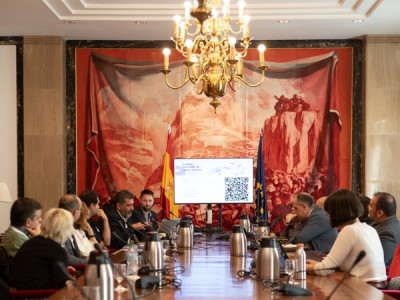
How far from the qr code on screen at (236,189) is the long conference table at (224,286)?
3794mm

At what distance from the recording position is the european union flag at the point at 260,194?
9477 millimetres

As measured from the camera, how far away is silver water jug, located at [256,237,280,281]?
13.9ft

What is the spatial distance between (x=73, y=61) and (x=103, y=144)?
4.38ft

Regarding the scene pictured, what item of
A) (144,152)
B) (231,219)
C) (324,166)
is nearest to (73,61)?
(144,152)

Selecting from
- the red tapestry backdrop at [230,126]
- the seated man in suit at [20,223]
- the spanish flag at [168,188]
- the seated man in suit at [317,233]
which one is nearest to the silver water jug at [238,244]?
the seated man in suit at [317,233]

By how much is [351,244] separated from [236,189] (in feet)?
16.1

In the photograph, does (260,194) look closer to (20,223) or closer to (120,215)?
(120,215)

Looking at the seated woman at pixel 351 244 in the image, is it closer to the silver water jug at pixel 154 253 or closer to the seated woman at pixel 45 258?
the silver water jug at pixel 154 253

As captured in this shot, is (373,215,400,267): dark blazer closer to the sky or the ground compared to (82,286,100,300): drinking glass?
closer to the ground

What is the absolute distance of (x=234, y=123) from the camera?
10.0 metres

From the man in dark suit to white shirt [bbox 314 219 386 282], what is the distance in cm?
147

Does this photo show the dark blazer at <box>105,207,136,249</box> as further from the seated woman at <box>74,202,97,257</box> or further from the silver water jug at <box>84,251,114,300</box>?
the silver water jug at <box>84,251,114,300</box>

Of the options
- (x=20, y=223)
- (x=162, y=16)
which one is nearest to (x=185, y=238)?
(x=20, y=223)

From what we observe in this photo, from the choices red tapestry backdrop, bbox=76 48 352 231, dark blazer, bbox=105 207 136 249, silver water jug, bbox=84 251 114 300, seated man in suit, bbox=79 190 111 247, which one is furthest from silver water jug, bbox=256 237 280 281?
red tapestry backdrop, bbox=76 48 352 231
